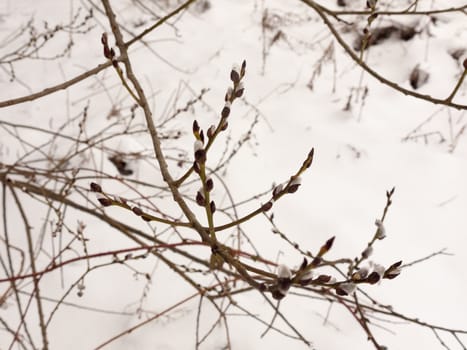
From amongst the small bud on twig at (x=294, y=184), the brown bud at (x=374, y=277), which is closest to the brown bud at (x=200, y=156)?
the small bud on twig at (x=294, y=184)

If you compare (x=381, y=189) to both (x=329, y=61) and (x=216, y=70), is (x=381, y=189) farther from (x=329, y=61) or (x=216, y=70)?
(x=216, y=70)

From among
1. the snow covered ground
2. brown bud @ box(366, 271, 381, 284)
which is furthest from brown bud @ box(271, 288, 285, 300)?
the snow covered ground

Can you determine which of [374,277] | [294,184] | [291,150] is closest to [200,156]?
[294,184]

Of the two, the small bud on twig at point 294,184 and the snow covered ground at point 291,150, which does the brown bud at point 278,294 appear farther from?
the snow covered ground at point 291,150

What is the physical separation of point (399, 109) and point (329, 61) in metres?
0.66

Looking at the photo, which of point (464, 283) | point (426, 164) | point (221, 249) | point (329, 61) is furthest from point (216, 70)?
point (221, 249)

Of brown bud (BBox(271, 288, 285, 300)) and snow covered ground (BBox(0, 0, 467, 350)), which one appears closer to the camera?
brown bud (BBox(271, 288, 285, 300))

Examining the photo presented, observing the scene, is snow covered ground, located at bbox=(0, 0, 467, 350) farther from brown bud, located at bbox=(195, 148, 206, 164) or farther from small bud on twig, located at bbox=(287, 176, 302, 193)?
brown bud, located at bbox=(195, 148, 206, 164)

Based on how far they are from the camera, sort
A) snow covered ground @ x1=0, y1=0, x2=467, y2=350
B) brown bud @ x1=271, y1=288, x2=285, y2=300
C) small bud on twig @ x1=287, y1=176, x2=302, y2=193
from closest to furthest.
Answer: brown bud @ x1=271, y1=288, x2=285, y2=300 < small bud on twig @ x1=287, y1=176, x2=302, y2=193 < snow covered ground @ x1=0, y1=0, x2=467, y2=350

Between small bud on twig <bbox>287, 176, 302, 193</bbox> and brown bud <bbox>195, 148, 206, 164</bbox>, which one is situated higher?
brown bud <bbox>195, 148, 206, 164</bbox>

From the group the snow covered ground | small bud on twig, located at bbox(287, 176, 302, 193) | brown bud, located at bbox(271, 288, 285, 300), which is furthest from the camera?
the snow covered ground

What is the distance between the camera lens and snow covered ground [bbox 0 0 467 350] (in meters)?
1.66

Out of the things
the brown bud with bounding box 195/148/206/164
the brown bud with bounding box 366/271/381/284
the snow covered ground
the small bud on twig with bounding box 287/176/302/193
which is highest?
the snow covered ground

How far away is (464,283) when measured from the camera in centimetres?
185
